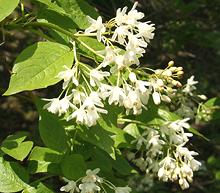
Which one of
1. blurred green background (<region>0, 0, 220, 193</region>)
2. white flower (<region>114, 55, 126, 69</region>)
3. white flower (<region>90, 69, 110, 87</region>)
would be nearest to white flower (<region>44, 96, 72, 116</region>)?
white flower (<region>90, 69, 110, 87</region>)

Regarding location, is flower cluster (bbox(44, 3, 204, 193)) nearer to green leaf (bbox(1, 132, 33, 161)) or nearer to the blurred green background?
green leaf (bbox(1, 132, 33, 161))

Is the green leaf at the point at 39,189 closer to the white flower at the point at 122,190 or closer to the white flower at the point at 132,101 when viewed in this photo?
the white flower at the point at 122,190

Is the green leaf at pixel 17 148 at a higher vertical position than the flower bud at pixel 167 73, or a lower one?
lower

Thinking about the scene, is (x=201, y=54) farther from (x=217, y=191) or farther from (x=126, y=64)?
(x=126, y=64)

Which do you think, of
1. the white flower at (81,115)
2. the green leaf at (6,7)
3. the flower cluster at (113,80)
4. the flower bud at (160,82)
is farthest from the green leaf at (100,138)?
the green leaf at (6,7)

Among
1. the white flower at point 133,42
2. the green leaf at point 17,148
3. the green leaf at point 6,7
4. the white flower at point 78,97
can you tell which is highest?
the green leaf at point 6,7

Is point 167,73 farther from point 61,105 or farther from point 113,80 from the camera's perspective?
point 61,105

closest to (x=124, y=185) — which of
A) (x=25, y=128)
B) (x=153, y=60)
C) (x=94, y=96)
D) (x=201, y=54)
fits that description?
(x=94, y=96)
